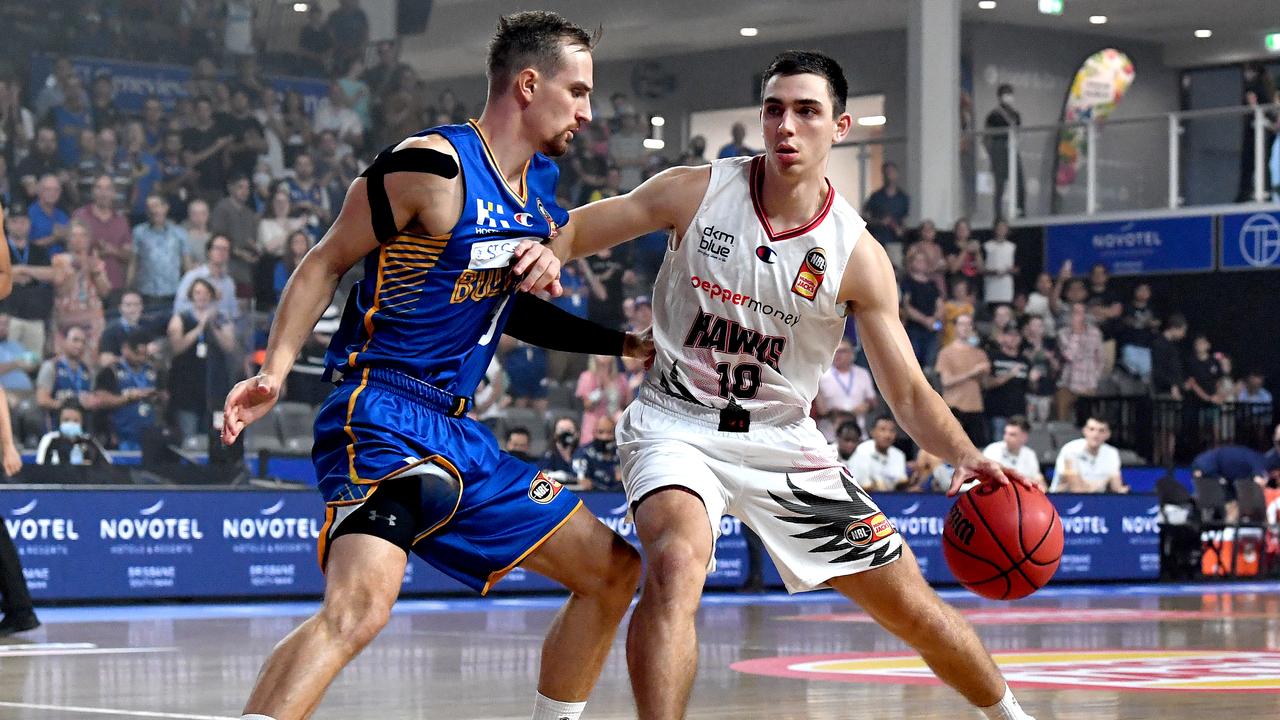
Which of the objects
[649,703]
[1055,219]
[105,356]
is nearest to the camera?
[649,703]

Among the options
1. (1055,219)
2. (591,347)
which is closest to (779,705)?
(591,347)

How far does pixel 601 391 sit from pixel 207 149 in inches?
172

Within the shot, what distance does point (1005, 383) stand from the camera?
19.9m

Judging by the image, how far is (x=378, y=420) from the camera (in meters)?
4.80

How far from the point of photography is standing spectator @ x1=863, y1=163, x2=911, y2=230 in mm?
22750

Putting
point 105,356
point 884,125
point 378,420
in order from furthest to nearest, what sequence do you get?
point 884,125
point 105,356
point 378,420

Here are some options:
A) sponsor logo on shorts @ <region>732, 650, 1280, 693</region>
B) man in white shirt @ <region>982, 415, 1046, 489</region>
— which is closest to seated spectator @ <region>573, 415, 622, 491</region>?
man in white shirt @ <region>982, 415, 1046, 489</region>

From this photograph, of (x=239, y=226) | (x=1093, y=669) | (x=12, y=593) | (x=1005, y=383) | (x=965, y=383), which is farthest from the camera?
(x=1005, y=383)

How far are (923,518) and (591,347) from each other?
11461 mm

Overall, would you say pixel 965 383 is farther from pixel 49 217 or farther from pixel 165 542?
pixel 49 217

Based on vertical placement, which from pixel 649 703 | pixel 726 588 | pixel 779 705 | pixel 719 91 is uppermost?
pixel 719 91

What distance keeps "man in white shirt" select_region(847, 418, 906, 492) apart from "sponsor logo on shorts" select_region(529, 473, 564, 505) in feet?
39.2

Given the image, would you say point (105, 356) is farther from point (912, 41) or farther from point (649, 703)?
point (912, 41)

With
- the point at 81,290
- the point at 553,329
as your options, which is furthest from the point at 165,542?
the point at 553,329
